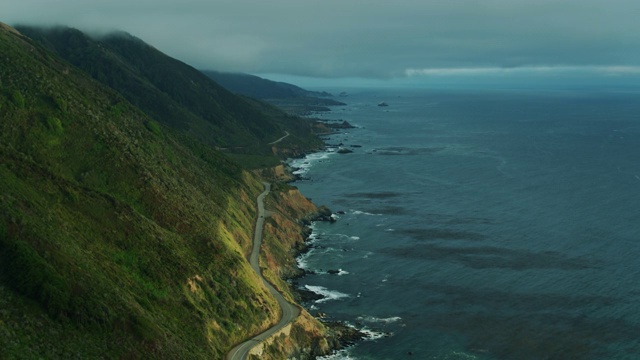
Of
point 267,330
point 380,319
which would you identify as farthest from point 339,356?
point 380,319

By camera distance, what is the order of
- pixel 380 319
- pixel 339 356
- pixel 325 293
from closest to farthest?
pixel 339 356 < pixel 380 319 < pixel 325 293

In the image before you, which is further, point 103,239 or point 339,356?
point 339,356

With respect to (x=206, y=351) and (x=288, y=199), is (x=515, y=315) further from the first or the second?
(x=288, y=199)

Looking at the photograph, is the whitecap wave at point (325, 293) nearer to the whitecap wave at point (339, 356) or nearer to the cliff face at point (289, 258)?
the cliff face at point (289, 258)

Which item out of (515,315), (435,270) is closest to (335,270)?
(435,270)

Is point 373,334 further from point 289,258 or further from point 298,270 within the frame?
point 289,258

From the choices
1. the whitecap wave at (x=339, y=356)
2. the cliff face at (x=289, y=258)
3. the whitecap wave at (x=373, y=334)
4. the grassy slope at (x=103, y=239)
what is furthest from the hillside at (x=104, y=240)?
the whitecap wave at (x=373, y=334)
